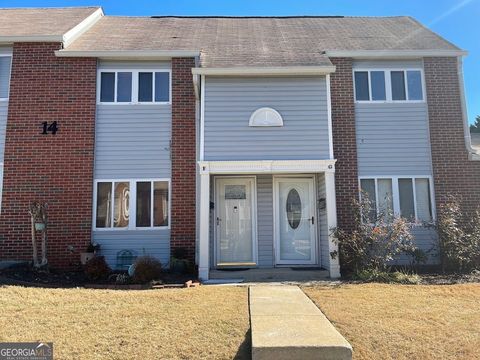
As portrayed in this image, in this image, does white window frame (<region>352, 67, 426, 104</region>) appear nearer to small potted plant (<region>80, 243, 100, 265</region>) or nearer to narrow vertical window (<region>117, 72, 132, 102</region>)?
narrow vertical window (<region>117, 72, 132, 102</region>)

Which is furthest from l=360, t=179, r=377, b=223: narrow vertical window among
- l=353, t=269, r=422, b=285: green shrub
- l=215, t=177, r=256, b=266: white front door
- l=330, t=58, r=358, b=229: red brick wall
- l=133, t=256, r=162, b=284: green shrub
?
l=133, t=256, r=162, b=284: green shrub

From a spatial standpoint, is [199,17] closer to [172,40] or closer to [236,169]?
[172,40]

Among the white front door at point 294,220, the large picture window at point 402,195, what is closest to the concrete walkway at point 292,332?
the white front door at point 294,220

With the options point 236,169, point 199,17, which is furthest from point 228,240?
point 199,17

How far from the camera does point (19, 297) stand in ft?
21.6

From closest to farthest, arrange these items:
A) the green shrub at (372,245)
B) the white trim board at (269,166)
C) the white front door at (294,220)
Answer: the green shrub at (372,245) < the white trim board at (269,166) < the white front door at (294,220)

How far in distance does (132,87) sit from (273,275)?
6322mm

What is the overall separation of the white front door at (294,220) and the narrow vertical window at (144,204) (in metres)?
3.36

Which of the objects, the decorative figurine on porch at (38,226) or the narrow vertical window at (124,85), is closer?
the decorative figurine on porch at (38,226)

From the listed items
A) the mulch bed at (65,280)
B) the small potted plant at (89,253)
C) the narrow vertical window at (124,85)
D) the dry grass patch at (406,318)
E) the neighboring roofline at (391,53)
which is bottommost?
A: the dry grass patch at (406,318)

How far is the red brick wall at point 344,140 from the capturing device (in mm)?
10508

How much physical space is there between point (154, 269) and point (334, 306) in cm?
425

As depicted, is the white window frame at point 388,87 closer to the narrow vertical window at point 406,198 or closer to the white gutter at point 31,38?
the narrow vertical window at point 406,198

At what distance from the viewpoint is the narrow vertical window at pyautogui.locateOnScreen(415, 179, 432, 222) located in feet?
34.9
